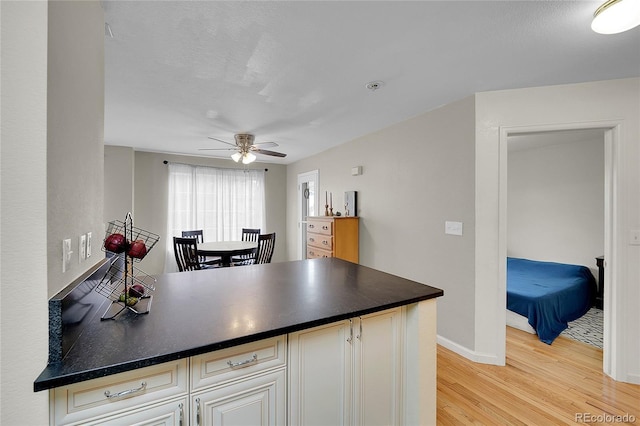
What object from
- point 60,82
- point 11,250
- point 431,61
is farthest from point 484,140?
point 11,250

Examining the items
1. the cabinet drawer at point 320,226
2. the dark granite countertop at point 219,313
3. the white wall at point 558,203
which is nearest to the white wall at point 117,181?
the cabinet drawer at point 320,226

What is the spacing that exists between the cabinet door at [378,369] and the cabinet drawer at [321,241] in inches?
90.2

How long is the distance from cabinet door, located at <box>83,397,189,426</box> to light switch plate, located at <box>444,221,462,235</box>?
2.49m

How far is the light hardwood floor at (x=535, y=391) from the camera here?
1772 millimetres

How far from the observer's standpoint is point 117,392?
866 mm

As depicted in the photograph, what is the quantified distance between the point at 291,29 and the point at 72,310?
170cm

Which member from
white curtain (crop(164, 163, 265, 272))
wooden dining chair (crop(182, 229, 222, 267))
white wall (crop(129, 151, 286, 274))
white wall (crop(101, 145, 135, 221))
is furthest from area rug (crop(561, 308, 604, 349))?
white wall (crop(101, 145, 135, 221))

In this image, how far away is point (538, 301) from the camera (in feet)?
9.35

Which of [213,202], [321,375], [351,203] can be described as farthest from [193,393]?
[213,202]

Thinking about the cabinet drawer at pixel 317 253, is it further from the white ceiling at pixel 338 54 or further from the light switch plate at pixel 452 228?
the white ceiling at pixel 338 54

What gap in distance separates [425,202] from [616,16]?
6.04 feet

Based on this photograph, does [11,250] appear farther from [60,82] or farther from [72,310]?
[60,82]

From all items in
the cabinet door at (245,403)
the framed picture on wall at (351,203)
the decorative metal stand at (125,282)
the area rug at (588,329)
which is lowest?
the area rug at (588,329)

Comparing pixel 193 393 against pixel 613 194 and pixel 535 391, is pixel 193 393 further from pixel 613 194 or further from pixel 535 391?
pixel 613 194
